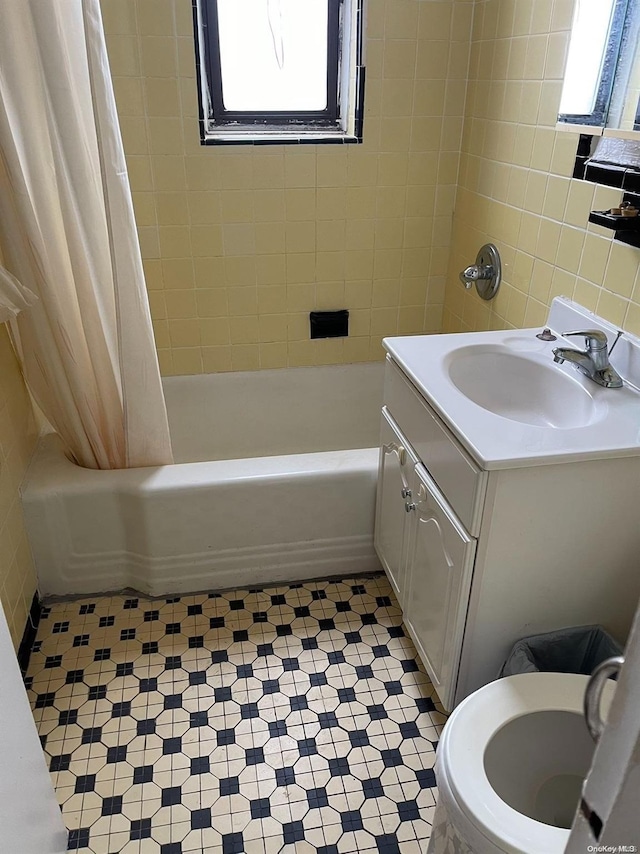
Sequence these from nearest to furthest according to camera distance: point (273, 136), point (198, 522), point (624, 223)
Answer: point (624, 223) → point (198, 522) → point (273, 136)

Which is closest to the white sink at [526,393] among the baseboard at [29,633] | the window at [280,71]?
the window at [280,71]

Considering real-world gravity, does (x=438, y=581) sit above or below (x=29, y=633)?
above

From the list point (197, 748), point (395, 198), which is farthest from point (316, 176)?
point (197, 748)

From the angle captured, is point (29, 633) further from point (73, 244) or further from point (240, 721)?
point (73, 244)

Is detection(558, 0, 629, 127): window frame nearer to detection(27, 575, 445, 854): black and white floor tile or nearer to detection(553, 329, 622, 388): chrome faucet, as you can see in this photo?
detection(553, 329, 622, 388): chrome faucet

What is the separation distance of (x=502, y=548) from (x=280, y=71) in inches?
71.2

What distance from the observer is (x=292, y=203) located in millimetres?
2314

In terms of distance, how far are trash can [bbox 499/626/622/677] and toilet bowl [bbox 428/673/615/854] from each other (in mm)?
108

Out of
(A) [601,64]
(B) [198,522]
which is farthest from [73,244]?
(A) [601,64]

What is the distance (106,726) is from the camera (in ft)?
5.25

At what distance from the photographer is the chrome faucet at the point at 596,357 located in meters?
1.45

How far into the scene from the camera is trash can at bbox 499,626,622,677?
136 centimetres

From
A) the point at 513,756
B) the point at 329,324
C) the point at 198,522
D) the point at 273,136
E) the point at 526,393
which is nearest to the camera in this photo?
the point at 513,756

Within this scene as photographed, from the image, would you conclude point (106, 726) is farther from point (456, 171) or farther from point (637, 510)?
point (456, 171)
